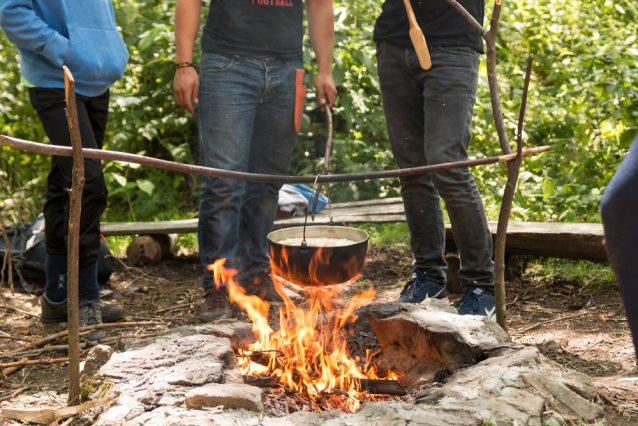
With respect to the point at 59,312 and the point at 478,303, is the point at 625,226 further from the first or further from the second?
the point at 59,312

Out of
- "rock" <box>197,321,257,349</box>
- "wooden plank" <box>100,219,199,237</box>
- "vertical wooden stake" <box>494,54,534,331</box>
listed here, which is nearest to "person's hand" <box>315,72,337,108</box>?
"vertical wooden stake" <box>494,54,534,331</box>

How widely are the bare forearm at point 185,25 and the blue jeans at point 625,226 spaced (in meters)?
2.59

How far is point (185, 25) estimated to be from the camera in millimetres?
3053

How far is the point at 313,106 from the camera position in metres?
5.83

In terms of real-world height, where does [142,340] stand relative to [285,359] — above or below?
above

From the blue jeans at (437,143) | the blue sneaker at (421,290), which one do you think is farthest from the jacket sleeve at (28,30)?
the blue sneaker at (421,290)

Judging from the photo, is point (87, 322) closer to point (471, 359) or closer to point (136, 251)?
point (136, 251)

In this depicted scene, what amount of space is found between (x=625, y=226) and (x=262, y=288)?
2.72 meters

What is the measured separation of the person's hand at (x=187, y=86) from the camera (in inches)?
119

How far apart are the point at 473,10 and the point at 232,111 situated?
1374 mm

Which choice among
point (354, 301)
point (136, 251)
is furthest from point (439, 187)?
point (136, 251)

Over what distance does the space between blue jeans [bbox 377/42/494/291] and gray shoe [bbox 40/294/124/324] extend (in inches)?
70.3

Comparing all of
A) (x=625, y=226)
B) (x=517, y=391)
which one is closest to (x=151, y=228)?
(x=517, y=391)

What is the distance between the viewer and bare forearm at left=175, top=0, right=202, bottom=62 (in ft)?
9.96
